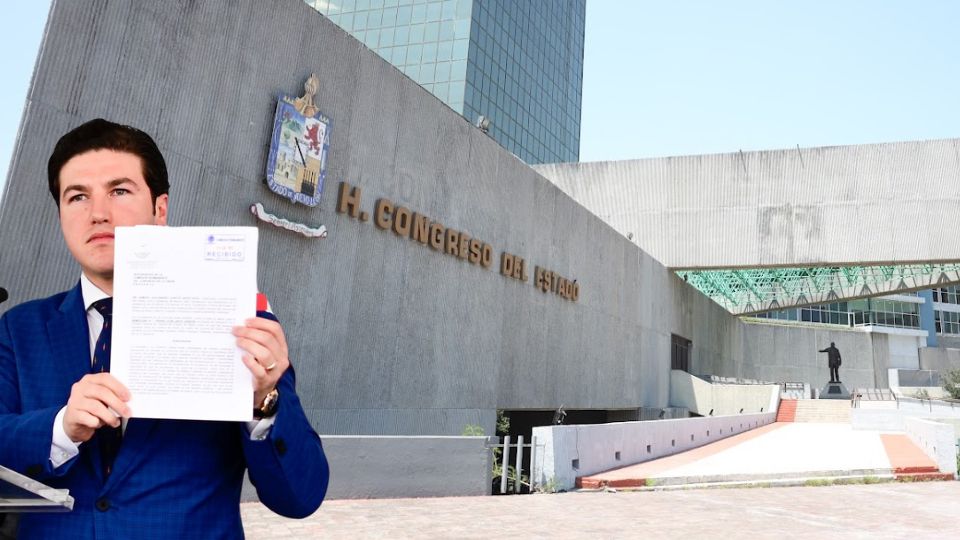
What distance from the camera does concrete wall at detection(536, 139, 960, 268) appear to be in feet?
89.9

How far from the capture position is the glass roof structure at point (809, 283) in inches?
1307

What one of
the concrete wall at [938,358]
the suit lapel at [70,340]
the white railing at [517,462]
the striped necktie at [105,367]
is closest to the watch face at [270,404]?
the striped necktie at [105,367]

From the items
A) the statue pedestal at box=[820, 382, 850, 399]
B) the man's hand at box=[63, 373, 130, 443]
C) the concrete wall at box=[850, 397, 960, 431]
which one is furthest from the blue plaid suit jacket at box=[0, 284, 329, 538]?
the statue pedestal at box=[820, 382, 850, 399]

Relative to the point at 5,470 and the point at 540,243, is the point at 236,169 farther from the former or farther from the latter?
the point at 540,243

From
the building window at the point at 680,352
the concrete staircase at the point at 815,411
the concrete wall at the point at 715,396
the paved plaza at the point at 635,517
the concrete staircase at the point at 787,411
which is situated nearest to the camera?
the paved plaza at the point at 635,517

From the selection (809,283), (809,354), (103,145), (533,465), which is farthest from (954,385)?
(103,145)

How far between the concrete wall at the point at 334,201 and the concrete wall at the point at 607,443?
12.3 feet

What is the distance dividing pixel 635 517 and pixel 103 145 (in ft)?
29.5

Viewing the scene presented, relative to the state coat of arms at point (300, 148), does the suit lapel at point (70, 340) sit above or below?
below

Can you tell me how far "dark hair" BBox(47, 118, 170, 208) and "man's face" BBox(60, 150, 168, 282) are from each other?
0.02 m

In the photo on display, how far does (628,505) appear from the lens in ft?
34.0

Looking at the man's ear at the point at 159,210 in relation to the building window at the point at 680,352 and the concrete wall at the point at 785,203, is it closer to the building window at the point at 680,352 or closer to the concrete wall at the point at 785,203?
the concrete wall at the point at 785,203

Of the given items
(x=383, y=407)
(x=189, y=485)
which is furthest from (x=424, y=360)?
(x=189, y=485)

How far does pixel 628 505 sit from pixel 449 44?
4827 centimetres
